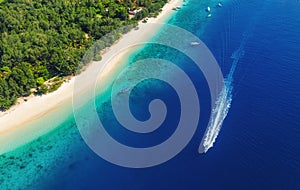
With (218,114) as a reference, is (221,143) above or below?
below

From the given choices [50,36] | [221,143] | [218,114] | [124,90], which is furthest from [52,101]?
[221,143]

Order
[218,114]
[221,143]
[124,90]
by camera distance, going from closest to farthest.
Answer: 1. [221,143]
2. [218,114]
3. [124,90]

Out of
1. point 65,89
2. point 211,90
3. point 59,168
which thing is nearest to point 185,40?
point 211,90

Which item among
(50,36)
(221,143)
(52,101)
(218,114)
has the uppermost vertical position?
(50,36)

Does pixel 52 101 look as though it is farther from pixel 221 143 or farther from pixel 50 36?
pixel 221 143

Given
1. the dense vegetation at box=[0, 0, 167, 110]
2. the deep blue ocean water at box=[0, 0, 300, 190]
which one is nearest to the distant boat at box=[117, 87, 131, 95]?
the deep blue ocean water at box=[0, 0, 300, 190]

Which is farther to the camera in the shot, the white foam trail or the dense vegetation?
the dense vegetation

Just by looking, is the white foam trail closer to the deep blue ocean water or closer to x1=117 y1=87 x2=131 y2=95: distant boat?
the deep blue ocean water
